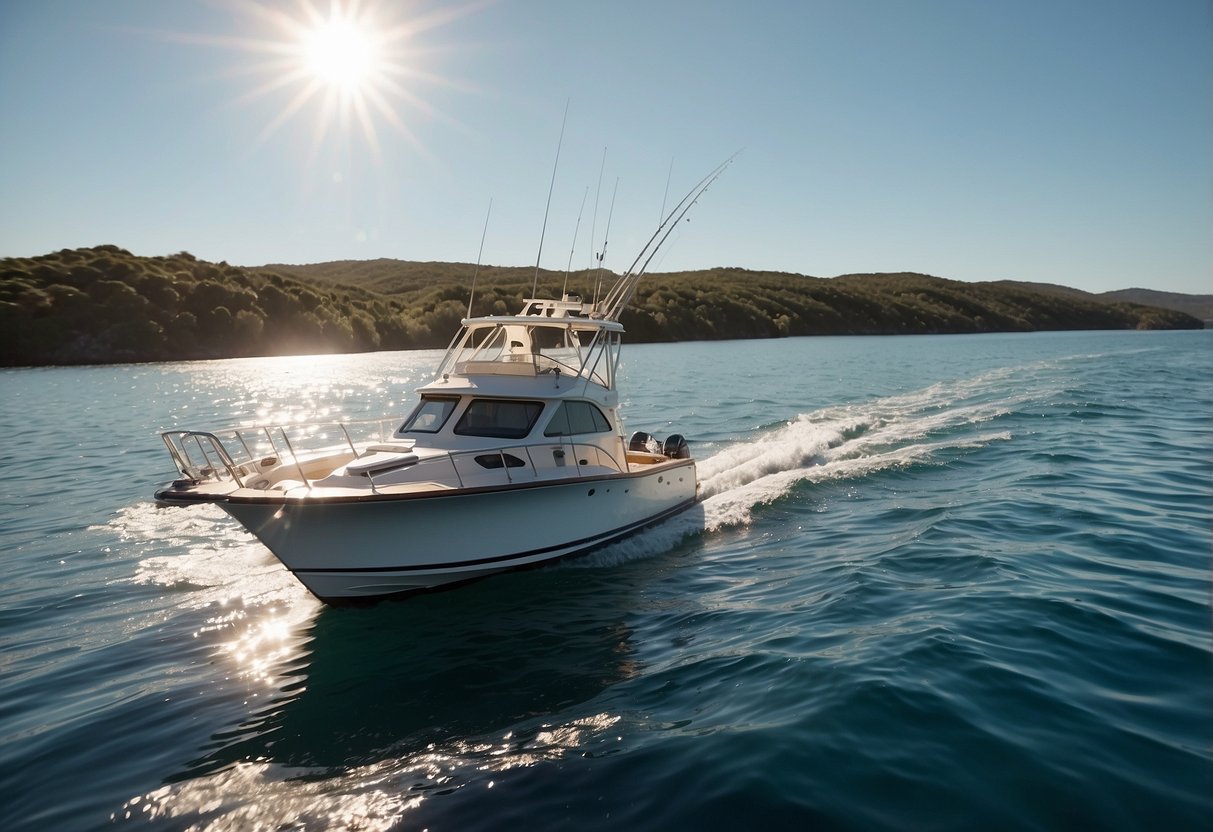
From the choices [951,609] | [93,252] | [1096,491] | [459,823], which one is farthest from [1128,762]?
[93,252]

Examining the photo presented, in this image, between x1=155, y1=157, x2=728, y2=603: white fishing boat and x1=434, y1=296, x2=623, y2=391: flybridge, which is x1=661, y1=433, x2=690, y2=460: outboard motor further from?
x1=434, y1=296, x2=623, y2=391: flybridge

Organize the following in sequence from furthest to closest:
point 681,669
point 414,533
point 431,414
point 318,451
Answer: point 431,414 → point 318,451 → point 414,533 → point 681,669

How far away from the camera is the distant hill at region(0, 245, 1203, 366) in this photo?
58750mm

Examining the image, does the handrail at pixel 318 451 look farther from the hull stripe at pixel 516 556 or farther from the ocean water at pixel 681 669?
the ocean water at pixel 681 669

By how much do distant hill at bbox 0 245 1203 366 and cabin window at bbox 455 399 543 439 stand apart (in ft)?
59.4

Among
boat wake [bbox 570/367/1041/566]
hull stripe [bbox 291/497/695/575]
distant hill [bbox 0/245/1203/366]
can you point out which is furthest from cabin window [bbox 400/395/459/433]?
distant hill [bbox 0/245/1203/366]

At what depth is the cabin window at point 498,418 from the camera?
11688 mm

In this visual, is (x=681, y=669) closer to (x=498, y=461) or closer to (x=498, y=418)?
(x=498, y=461)

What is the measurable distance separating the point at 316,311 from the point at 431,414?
66367 millimetres

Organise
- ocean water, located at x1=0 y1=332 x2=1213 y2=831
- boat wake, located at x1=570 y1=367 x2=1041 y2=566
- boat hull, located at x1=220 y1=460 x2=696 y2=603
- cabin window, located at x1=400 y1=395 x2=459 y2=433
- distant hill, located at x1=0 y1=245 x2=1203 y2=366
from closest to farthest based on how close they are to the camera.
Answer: ocean water, located at x1=0 y1=332 x2=1213 y2=831 → boat hull, located at x1=220 y1=460 x2=696 y2=603 → cabin window, located at x1=400 y1=395 x2=459 y2=433 → boat wake, located at x1=570 y1=367 x2=1041 y2=566 → distant hill, located at x1=0 y1=245 x2=1203 y2=366

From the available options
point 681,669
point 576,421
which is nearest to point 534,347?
point 576,421

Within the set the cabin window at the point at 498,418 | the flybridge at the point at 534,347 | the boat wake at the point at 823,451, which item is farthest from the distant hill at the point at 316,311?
the cabin window at the point at 498,418

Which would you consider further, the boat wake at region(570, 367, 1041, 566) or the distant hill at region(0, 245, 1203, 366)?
the distant hill at region(0, 245, 1203, 366)

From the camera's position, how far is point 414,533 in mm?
9367
